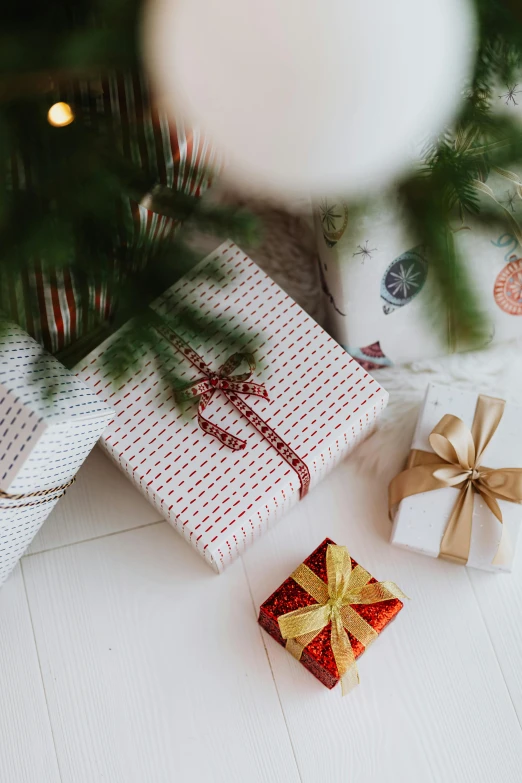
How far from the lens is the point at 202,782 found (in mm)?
812

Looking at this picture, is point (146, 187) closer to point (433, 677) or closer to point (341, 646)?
point (341, 646)

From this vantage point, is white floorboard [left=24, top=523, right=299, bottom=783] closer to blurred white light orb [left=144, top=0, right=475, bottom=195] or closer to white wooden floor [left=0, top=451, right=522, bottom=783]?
white wooden floor [left=0, top=451, right=522, bottom=783]

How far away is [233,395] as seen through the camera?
832mm

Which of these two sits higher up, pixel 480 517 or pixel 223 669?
pixel 480 517

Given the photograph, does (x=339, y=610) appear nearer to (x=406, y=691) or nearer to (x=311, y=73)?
(x=406, y=691)

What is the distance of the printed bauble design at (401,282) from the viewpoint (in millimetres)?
821

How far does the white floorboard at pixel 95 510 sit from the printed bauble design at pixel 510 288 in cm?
48

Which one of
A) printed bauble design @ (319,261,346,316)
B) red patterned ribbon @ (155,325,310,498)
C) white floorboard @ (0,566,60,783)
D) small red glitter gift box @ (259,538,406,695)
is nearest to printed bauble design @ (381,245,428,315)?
printed bauble design @ (319,261,346,316)

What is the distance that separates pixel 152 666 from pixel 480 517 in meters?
0.40

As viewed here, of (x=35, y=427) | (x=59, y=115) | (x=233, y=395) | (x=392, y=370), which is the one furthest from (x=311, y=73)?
(x=392, y=370)

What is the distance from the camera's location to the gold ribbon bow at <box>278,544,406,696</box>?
2.56ft

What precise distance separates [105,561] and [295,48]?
0.74 metres

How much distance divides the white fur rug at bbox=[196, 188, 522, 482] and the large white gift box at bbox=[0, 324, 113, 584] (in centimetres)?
33

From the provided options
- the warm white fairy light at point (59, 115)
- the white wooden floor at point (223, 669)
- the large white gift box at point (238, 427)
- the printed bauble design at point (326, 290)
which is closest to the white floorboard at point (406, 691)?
the white wooden floor at point (223, 669)
